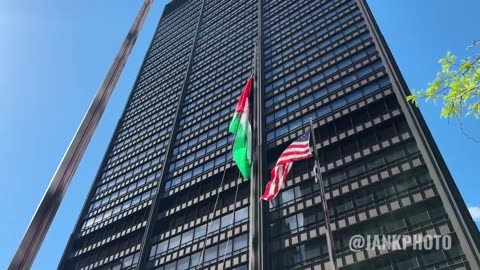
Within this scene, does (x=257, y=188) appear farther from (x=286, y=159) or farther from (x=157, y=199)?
(x=286, y=159)

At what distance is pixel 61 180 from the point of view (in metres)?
5.61

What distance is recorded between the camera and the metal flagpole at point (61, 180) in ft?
15.8

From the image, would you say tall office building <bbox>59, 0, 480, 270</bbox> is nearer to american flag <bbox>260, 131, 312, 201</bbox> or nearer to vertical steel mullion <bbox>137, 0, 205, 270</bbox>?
vertical steel mullion <bbox>137, 0, 205, 270</bbox>

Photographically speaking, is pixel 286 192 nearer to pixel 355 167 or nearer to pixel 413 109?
pixel 355 167

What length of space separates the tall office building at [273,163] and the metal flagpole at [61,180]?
17520mm

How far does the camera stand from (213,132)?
60.7 metres

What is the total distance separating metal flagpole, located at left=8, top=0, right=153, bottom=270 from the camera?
4.81 metres

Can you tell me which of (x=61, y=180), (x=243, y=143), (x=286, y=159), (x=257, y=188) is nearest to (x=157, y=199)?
(x=257, y=188)

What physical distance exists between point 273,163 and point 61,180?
4319 centimetres

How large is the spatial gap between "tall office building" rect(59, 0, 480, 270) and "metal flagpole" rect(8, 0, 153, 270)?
57.5ft

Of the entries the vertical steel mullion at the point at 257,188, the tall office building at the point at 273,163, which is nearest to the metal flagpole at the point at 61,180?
the vertical steel mullion at the point at 257,188

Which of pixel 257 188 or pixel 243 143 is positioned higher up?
pixel 257 188

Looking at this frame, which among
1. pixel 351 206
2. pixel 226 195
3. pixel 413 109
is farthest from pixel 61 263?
pixel 413 109

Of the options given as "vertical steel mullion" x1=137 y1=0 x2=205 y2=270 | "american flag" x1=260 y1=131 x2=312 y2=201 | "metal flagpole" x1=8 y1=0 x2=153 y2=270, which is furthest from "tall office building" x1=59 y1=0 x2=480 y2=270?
"metal flagpole" x1=8 y1=0 x2=153 y2=270
